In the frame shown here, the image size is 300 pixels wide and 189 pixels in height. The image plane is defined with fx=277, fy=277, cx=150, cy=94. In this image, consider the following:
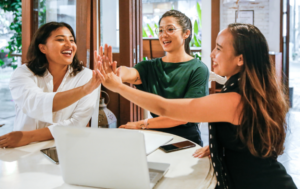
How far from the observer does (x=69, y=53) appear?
2.02 meters

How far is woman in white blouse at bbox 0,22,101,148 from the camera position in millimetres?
1715

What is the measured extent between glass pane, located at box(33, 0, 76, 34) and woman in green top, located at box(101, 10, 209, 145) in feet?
3.90

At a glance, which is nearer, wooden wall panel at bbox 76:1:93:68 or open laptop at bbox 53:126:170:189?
open laptop at bbox 53:126:170:189

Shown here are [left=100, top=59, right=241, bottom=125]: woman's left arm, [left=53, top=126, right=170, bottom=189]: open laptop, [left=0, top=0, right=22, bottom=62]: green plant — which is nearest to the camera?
[left=53, top=126, right=170, bottom=189]: open laptop

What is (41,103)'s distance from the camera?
1.72m

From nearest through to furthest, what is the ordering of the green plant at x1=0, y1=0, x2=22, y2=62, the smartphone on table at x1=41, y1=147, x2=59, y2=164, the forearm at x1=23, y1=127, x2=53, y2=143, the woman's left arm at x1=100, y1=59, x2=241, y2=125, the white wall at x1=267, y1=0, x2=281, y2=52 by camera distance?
the woman's left arm at x1=100, y1=59, x2=241, y2=125, the smartphone on table at x1=41, y1=147, x2=59, y2=164, the forearm at x1=23, y1=127, x2=53, y2=143, the green plant at x1=0, y1=0, x2=22, y2=62, the white wall at x1=267, y1=0, x2=281, y2=52

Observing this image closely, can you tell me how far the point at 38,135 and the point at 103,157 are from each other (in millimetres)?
831

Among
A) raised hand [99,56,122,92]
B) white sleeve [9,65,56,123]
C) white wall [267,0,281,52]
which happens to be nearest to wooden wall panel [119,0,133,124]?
white sleeve [9,65,56,123]

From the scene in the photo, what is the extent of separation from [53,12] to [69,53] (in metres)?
1.10

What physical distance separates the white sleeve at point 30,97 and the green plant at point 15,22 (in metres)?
3.58

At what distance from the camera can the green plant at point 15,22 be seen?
4.90 meters

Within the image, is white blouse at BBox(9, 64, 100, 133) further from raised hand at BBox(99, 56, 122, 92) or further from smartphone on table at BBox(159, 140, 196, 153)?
smartphone on table at BBox(159, 140, 196, 153)

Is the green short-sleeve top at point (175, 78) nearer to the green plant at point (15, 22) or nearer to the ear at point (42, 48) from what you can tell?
the ear at point (42, 48)

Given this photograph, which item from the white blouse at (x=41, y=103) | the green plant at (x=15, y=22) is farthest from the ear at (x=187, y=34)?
the green plant at (x=15, y=22)
